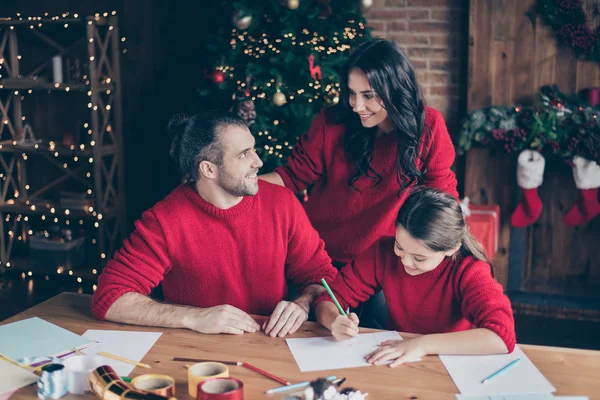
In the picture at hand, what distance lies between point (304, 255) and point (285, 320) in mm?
384

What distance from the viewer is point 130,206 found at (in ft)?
15.3

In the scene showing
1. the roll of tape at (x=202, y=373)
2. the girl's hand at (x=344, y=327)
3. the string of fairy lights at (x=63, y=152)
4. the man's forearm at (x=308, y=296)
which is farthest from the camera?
the string of fairy lights at (x=63, y=152)

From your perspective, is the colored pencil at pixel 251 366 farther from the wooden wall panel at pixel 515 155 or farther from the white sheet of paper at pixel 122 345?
the wooden wall panel at pixel 515 155

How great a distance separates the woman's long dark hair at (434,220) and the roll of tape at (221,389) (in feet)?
2.20

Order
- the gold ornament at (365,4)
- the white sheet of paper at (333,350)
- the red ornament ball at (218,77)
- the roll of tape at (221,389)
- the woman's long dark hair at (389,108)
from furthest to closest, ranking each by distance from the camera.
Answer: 1. the gold ornament at (365,4)
2. the red ornament ball at (218,77)
3. the woman's long dark hair at (389,108)
4. the white sheet of paper at (333,350)
5. the roll of tape at (221,389)

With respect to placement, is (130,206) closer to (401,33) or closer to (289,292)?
(401,33)

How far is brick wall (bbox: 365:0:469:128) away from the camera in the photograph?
4.14 metres

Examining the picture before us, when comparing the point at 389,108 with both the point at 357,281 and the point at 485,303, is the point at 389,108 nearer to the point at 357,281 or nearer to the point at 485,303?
the point at 357,281

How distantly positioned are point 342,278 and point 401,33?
257 centimetres

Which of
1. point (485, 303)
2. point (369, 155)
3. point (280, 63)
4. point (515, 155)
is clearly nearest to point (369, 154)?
point (369, 155)

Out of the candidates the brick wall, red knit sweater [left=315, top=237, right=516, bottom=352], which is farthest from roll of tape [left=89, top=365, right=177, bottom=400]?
the brick wall

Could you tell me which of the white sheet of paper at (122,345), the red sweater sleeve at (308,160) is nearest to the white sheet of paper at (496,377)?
the white sheet of paper at (122,345)

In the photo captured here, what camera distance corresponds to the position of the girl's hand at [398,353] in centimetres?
159

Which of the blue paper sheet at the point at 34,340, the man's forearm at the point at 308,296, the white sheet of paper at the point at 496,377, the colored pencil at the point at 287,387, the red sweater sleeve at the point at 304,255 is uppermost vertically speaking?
the red sweater sleeve at the point at 304,255
